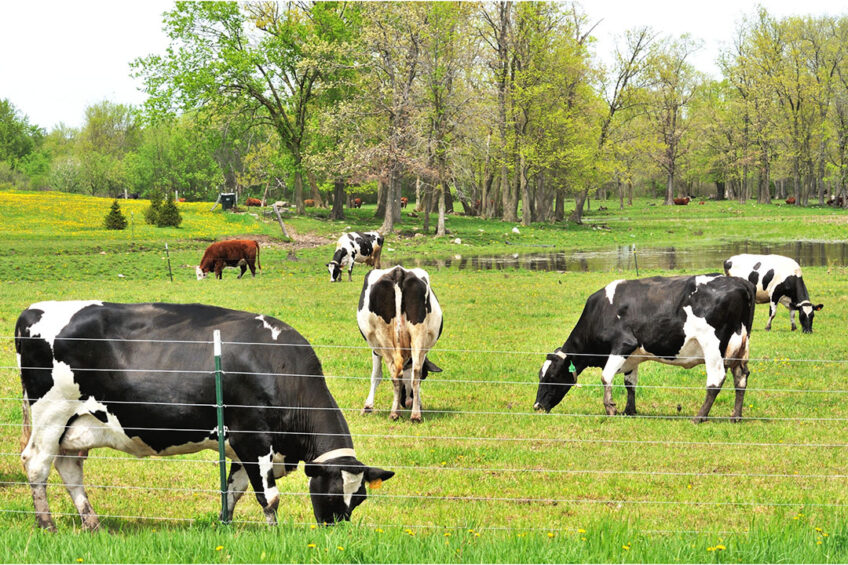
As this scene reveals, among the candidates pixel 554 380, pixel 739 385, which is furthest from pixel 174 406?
pixel 739 385

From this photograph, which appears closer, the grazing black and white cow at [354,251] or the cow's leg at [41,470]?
the cow's leg at [41,470]

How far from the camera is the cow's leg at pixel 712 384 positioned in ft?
38.2

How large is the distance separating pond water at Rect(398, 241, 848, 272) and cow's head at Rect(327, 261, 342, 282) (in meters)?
6.80

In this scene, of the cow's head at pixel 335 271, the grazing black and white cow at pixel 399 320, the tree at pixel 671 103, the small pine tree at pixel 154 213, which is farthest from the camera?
the tree at pixel 671 103

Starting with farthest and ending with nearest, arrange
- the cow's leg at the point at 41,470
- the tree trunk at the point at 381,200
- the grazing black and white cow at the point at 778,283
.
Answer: the tree trunk at the point at 381,200 < the grazing black and white cow at the point at 778,283 < the cow's leg at the point at 41,470

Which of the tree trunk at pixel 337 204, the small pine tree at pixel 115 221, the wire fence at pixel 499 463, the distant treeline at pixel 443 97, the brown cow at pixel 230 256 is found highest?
the distant treeline at pixel 443 97

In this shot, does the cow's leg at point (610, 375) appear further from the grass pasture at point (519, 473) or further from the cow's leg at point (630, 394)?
the grass pasture at point (519, 473)

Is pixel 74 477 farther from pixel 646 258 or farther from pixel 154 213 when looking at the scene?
pixel 154 213

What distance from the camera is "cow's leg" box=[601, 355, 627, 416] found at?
12.1 metres

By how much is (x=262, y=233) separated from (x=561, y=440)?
42239 millimetres

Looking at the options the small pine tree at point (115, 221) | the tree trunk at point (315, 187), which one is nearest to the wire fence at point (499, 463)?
the small pine tree at point (115, 221)

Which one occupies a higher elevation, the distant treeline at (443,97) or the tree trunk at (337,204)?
the distant treeline at (443,97)

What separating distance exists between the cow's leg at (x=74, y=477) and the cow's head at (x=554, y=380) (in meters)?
6.81

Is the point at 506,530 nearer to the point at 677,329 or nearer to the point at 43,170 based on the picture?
the point at 677,329
